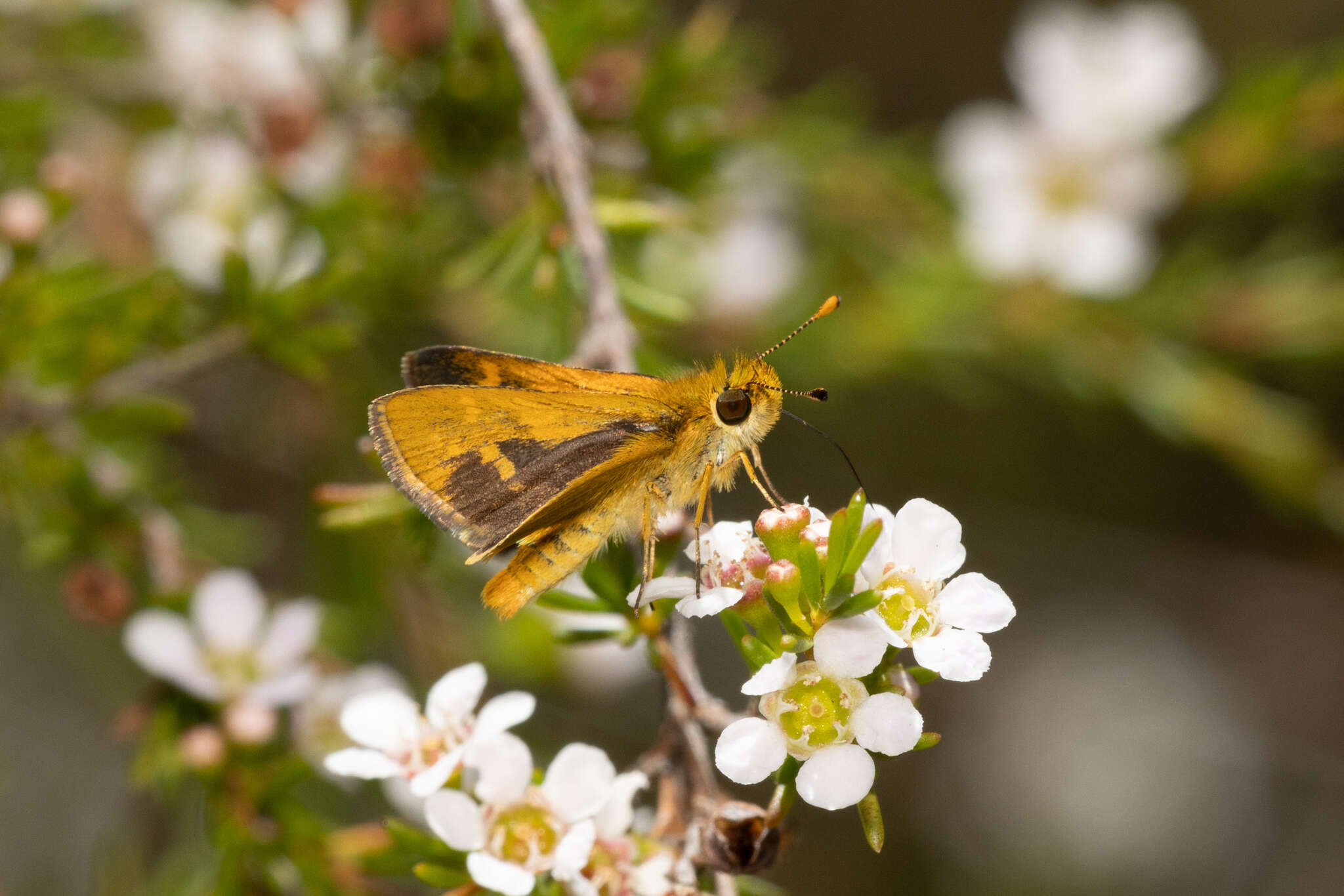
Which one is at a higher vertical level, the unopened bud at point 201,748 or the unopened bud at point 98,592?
the unopened bud at point 98,592

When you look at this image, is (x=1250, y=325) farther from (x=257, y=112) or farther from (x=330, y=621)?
(x=257, y=112)

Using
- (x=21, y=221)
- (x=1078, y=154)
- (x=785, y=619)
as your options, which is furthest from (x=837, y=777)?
(x=1078, y=154)

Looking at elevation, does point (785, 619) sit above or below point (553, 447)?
below

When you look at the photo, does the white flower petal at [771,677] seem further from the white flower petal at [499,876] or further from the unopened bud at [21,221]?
the unopened bud at [21,221]

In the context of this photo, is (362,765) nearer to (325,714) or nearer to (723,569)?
(723,569)

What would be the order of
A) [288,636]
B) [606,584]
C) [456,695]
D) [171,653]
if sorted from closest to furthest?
[456,695], [606,584], [171,653], [288,636]

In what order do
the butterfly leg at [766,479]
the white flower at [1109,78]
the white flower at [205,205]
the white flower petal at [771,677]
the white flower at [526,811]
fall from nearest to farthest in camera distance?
the white flower petal at [771,677] → the white flower at [526,811] → the butterfly leg at [766,479] → the white flower at [205,205] → the white flower at [1109,78]

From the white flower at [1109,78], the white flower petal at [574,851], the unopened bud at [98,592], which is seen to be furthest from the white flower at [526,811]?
the white flower at [1109,78]
